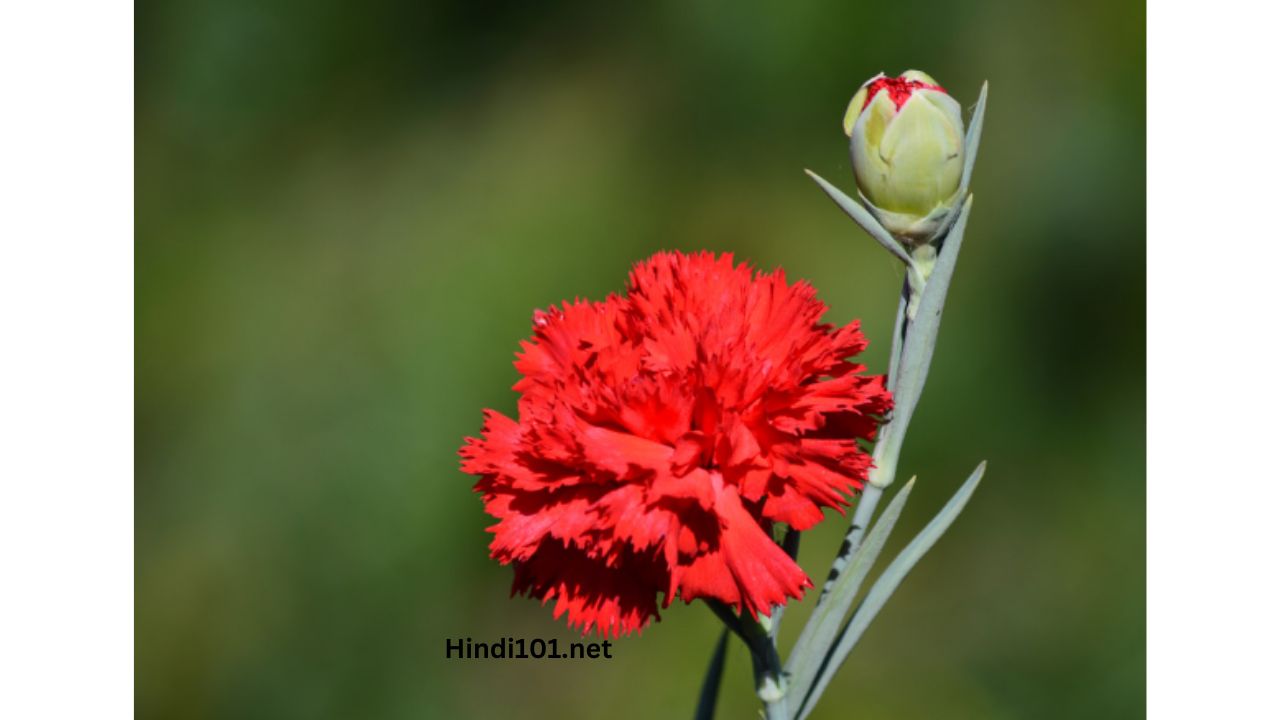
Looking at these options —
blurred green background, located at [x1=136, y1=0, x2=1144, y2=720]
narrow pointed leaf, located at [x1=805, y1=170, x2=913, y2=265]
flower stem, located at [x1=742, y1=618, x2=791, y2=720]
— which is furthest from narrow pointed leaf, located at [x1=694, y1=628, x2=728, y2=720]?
blurred green background, located at [x1=136, y1=0, x2=1144, y2=720]

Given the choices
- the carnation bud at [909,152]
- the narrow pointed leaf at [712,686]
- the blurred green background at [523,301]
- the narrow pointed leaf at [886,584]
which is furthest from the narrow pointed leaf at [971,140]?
the blurred green background at [523,301]

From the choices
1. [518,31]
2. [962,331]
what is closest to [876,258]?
[962,331]

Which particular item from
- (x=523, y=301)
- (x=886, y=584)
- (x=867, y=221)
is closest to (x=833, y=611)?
(x=886, y=584)

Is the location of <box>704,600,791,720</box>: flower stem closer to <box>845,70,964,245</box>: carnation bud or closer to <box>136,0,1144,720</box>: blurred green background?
<box>845,70,964,245</box>: carnation bud

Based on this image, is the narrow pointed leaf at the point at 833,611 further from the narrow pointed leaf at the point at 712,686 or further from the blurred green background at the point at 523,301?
the blurred green background at the point at 523,301

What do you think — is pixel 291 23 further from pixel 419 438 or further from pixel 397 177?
pixel 419 438

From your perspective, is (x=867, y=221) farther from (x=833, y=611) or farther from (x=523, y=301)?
(x=523, y=301)

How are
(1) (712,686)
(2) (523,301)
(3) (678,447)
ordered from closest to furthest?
1. (3) (678,447)
2. (1) (712,686)
3. (2) (523,301)
